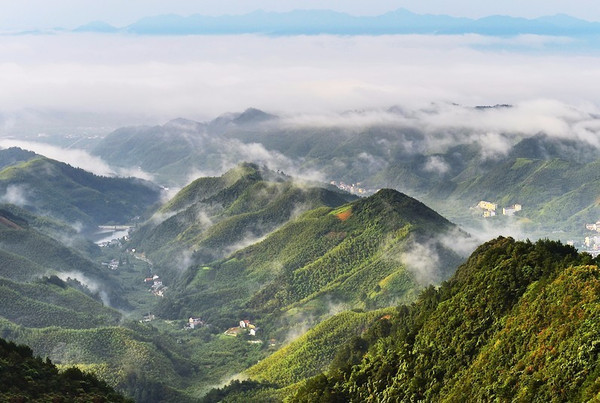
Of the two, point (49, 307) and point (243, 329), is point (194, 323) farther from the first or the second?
point (49, 307)

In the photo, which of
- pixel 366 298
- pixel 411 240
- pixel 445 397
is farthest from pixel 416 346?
pixel 411 240

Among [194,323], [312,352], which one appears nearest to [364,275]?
[312,352]

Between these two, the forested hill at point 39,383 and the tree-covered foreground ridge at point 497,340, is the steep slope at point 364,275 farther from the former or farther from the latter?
the forested hill at point 39,383

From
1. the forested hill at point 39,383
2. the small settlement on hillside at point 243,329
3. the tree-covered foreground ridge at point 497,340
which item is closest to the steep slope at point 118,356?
the small settlement on hillside at point 243,329

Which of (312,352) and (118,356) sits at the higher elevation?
(312,352)

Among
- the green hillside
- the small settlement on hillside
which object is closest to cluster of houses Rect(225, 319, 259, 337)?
the small settlement on hillside

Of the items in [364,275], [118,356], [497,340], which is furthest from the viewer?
[364,275]
